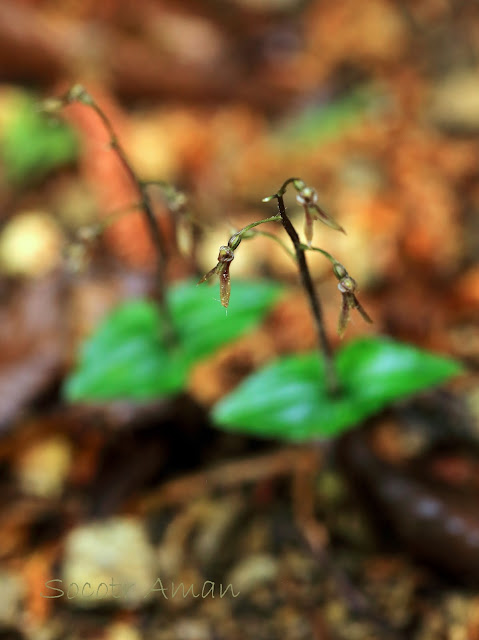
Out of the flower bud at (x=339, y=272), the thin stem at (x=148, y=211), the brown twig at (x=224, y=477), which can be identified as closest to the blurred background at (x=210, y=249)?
the brown twig at (x=224, y=477)

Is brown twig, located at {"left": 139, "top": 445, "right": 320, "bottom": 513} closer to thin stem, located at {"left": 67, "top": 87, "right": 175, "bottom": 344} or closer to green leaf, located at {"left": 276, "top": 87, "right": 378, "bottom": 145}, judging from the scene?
thin stem, located at {"left": 67, "top": 87, "right": 175, "bottom": 344}

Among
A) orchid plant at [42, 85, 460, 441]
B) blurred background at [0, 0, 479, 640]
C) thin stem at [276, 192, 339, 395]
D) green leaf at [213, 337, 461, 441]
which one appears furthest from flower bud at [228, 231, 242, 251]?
green leaf at [213, 337, 461, 441]

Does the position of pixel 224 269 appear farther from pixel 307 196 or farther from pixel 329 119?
pixel 329 119

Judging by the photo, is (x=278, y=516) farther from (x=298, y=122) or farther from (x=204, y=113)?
(x=204, y=113)

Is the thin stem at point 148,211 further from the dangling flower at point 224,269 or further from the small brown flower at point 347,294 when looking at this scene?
the small brown flower at point 347,294

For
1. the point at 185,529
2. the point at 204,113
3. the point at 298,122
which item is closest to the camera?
the point at 185,529

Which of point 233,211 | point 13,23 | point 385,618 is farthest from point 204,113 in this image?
point 385,618
